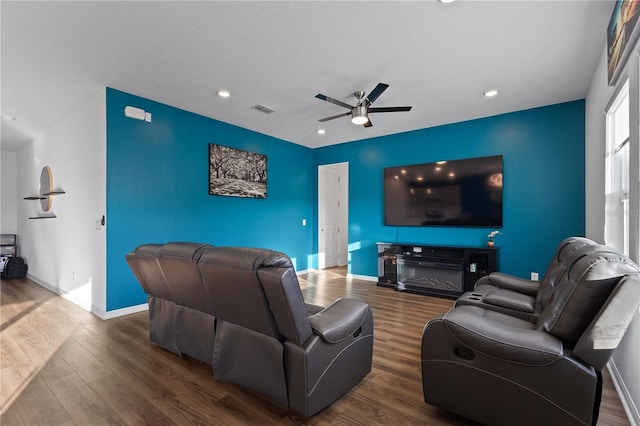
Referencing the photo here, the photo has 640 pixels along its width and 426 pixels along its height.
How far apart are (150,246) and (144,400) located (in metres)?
1.11

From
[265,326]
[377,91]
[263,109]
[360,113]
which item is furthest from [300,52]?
[265,326]

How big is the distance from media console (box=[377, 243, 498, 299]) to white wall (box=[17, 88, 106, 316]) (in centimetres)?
423

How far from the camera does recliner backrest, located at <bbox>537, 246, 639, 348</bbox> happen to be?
1386 millimetres

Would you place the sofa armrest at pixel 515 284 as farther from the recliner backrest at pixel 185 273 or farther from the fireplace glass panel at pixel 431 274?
the recliner backrest at pixel 185 273

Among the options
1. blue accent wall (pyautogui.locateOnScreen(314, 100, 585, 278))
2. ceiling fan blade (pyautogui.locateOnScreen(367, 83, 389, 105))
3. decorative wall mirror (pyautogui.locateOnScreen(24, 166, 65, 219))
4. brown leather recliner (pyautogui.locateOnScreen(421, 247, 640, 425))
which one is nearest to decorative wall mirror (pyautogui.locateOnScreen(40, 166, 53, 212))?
decorative wall mirror (pyautogui.locateOnScreen(24, 166, 65, 219))

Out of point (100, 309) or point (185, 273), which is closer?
point (185, 273)

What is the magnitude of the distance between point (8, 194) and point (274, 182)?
21.1 ft

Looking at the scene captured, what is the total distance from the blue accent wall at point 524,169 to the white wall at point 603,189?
21 centimetres

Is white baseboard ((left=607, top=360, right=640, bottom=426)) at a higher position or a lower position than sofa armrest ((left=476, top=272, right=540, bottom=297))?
lower

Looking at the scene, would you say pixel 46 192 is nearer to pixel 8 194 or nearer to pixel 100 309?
pixel 100 309

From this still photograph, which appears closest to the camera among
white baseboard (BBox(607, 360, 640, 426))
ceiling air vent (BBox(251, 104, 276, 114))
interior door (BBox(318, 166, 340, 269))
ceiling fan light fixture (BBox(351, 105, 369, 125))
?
white baseboard (BBox(607, 360, 640, 426))

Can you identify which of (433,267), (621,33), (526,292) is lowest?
(433,267)

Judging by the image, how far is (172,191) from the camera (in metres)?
4.24

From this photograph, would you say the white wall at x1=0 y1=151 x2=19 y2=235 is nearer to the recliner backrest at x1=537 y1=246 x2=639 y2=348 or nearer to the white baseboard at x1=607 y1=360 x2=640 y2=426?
the recliner backrest at x1=537 y1=246 x2=639 y2=348
